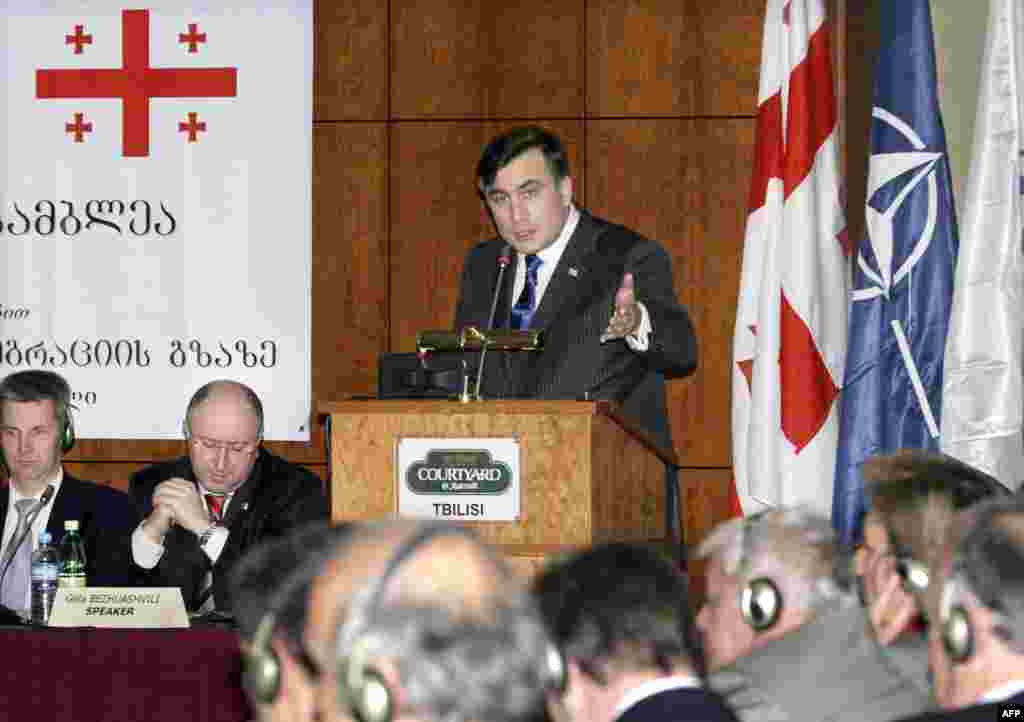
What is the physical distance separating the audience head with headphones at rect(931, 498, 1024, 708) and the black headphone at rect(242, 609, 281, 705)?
811mm

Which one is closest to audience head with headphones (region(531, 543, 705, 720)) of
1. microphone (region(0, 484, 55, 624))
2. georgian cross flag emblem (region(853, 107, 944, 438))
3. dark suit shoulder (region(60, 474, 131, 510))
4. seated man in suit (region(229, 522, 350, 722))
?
seated man in suit (region(229, 522, 350, 722))

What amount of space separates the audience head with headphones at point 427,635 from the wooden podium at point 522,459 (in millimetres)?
2572

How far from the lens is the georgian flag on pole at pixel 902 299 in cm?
516

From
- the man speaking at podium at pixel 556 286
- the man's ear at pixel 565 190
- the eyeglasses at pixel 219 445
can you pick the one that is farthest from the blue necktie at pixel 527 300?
the eyeglasses at pixel 219 445

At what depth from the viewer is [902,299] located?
520 centimetres

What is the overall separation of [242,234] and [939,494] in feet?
14.6

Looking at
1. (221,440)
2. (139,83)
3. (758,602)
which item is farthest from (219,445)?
(758,602)

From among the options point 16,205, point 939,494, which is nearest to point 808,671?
point 939,494

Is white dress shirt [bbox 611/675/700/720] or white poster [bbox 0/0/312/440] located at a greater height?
white poster [bbox 0/0/312/440]

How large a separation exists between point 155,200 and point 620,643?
5.14 meters

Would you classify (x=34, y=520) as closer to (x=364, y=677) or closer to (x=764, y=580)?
(x=764, y=580)

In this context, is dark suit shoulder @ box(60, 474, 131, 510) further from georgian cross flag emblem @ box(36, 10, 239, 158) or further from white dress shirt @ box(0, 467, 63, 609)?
georgian cross flag emblem @ box(36, 10, 239, 158)

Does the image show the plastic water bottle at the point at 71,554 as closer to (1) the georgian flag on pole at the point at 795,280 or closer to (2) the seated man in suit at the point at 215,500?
(2) the seated man in suit at the point at 215,500

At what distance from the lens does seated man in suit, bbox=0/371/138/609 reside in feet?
16.0
